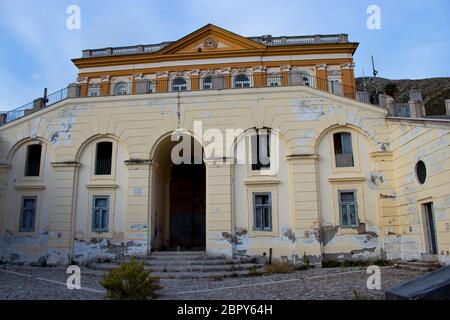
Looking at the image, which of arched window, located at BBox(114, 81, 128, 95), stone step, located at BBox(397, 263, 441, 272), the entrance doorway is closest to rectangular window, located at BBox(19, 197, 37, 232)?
arched window, located at BBox(114, 81, 128, 95)

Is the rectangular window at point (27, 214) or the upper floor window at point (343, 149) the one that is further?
the rectangular window at point (27, 214)

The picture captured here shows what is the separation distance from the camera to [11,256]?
58.8ft

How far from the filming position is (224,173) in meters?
17.4

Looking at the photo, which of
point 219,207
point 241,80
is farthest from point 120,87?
point 219,207

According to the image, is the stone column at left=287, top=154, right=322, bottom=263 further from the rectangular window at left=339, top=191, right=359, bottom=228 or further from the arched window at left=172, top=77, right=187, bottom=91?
the arched window at left=172, top=77, right=187, bottom=91

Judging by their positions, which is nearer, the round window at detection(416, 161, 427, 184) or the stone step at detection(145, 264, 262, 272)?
the round window at detection(416, 161, 427, 184)

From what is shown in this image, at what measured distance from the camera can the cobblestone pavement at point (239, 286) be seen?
405 inches

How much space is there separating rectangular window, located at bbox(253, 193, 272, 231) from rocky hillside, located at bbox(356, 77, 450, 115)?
110 ft

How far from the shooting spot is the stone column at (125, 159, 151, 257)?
17.2 metres

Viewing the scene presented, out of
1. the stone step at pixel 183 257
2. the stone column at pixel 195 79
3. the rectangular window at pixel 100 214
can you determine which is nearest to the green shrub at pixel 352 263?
the stone step at pixel 183 257

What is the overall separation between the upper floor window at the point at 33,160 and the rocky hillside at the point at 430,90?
1565 inches

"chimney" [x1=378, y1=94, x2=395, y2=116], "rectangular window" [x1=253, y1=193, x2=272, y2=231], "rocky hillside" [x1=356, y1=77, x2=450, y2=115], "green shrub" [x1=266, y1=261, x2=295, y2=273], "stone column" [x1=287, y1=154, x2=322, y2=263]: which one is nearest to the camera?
"green shrub" [x1=266, y1=261, x2=295, y2=273]

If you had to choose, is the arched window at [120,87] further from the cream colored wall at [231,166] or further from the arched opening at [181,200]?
the cream colored wall at [231,166]

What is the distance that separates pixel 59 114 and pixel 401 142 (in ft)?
51.1
